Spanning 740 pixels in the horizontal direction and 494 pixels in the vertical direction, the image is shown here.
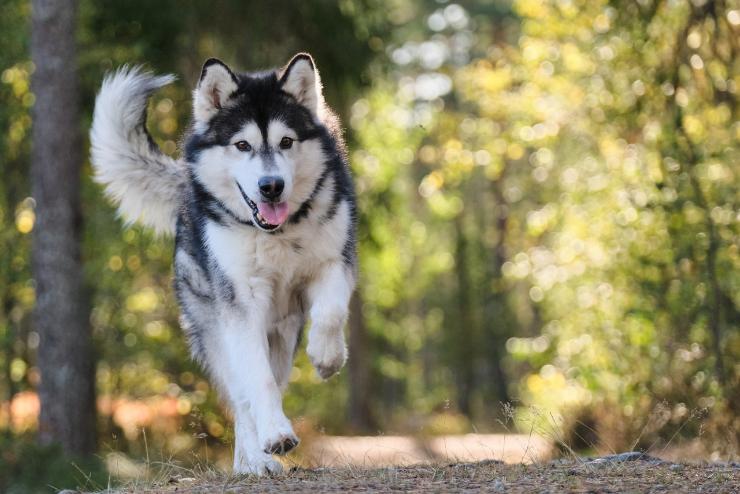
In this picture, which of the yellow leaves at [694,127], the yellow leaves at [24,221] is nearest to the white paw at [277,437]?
the yellow leaves at [694,127]

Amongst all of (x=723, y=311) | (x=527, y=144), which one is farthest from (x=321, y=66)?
(x=723, y=311)

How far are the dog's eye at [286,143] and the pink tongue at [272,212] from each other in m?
0.33

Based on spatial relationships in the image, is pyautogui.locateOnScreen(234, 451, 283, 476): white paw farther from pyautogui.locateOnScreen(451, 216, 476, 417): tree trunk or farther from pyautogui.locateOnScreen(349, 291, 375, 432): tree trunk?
pyautogui.locateOnScreen(451, 216, 476, 417): tree trunk

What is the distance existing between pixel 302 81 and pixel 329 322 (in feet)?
4.57

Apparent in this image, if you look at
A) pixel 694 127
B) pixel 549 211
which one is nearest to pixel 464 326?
pixel 549 211

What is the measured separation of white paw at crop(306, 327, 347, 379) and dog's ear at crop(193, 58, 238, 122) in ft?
4.59

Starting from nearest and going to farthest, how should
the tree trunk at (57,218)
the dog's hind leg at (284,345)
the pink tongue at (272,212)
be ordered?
the pink tongue at (272,212)
the dog's hind leg at (284,345)
the tree trunk at (57,218)

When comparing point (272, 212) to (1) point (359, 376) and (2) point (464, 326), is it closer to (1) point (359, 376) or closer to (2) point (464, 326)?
(1) point (359, 376)

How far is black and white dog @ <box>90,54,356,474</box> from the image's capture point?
5.65m

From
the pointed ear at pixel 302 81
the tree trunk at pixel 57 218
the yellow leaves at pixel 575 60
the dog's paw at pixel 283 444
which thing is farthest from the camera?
the yellow leaves at pixel 575 60

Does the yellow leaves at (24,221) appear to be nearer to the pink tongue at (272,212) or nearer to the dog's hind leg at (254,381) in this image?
the dog's hind leg at (254,381)

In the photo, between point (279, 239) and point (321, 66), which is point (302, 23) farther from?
point (279, 239)

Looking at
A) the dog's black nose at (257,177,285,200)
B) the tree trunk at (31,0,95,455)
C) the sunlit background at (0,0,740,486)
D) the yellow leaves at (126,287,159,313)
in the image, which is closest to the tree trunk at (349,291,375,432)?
the sunlit background at (0,0,740,486)

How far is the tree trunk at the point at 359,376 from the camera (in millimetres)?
21391
